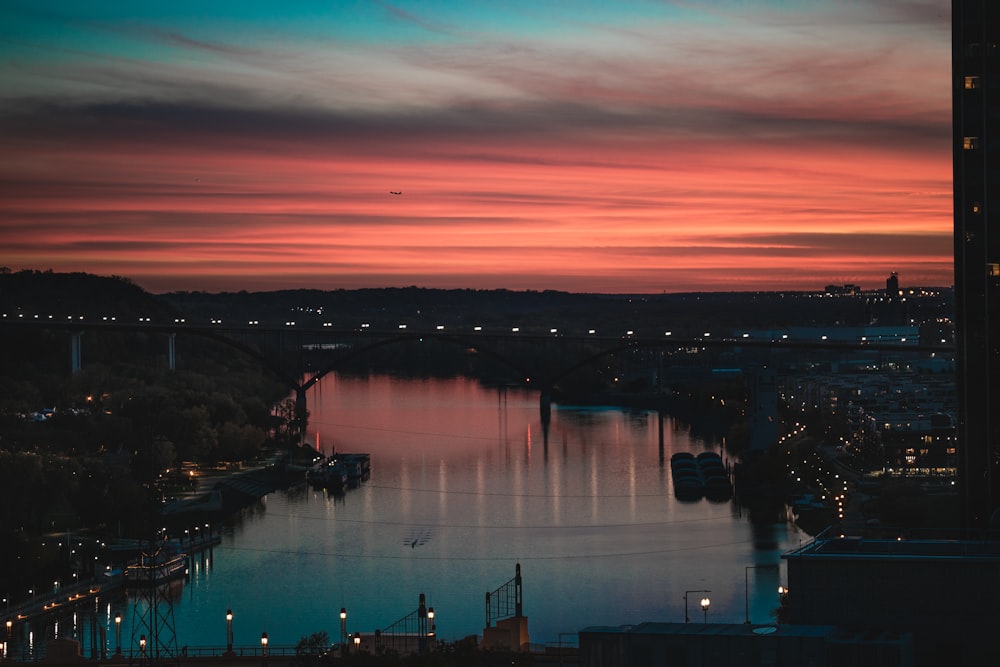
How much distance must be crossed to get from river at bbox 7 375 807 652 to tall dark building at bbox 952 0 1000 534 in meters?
3.68

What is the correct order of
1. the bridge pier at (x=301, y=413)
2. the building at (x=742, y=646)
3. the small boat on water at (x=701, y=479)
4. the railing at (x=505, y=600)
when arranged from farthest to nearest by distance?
the bridge pier at (x=301, y=413) < the small boat on water at (x=701, y=479) < the railing at (x=505, y=600) < the building at (x=742, y=646)

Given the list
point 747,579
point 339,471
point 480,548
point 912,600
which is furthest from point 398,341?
point 912,600

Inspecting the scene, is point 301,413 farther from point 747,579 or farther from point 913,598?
point 913,598

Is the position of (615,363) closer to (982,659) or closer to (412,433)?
(412,433)

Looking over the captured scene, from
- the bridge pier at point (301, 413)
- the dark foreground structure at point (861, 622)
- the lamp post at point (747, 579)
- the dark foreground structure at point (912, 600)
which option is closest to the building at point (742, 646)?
the dark foreground structure at point (861, 622)

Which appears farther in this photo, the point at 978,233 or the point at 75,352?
the point at 75,352

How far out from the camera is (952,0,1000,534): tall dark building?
10.6 metres

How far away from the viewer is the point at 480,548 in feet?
62.5

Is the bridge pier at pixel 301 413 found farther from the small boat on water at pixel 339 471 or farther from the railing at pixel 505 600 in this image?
the railing at pixel 505 600

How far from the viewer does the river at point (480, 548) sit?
50.2ft

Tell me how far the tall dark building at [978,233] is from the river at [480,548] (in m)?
3.68

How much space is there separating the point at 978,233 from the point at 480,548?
935 centimetres

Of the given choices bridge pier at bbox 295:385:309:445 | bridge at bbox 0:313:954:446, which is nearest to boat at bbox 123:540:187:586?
bridge pier at bbox 295:385:309:445

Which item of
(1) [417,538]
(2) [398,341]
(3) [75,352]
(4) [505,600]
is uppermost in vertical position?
(2) [398,341]
